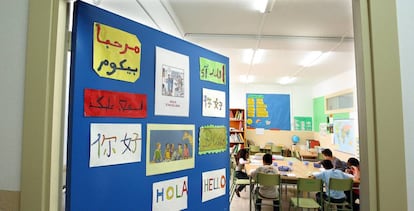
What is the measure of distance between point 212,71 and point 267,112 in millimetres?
6378

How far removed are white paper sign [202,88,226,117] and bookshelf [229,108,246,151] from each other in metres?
Answer: 5.54

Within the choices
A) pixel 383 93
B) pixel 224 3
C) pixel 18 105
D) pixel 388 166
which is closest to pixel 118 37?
pixel 18 105

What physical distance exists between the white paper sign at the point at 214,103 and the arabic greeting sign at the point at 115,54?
54 centimetres

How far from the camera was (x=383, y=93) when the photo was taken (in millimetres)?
794

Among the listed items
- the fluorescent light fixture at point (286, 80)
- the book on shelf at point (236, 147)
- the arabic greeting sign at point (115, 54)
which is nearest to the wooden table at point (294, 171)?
the book on shelf at point (236, 147)

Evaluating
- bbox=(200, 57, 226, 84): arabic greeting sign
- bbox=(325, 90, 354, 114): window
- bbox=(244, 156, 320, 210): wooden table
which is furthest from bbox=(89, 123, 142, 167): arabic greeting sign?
bbox=(325, 90, 354, 114): window

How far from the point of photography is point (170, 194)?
1280mm

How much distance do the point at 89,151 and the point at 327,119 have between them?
6825 mm

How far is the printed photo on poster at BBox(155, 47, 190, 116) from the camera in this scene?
49.4 inches

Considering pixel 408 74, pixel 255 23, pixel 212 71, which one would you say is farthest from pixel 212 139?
pixel 255 23

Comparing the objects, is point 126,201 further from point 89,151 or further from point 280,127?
point 280,127

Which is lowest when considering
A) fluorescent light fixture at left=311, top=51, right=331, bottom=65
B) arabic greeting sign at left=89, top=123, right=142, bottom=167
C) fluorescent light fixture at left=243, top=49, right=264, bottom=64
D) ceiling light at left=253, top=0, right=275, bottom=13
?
arabic greeting sign at left=89, top=123, right=142, bottom=167

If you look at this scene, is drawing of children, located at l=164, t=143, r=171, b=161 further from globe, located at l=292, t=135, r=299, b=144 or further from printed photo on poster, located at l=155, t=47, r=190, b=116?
globe, located at l=292, t=135, r=299, b=144

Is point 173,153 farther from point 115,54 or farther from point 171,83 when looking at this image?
point 115,54
